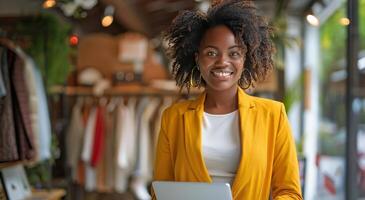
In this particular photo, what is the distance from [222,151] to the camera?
56.5 inches

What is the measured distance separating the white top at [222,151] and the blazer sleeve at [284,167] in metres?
0.13

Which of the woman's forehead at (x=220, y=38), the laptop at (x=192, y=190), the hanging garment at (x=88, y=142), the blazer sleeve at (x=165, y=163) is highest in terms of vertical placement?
the woman's forehead at (x=220, y=38)

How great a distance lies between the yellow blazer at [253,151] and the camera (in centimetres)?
140

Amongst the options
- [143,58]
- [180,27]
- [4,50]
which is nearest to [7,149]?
[4,50]

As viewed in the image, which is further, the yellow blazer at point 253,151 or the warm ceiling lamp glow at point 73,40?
the warm ceiling lamp glow at point 73,40

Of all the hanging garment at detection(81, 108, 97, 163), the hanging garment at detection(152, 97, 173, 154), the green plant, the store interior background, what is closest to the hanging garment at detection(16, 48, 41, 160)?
the store interior background

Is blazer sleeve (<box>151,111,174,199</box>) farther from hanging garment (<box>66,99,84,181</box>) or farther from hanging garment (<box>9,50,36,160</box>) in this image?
hanging garment (<box>66,99,84,181</box>)

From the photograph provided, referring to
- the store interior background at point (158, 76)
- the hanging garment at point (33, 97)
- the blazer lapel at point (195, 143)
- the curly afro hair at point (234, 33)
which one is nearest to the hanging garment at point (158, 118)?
the store interior background at point (158, 76)

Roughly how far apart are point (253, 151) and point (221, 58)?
0.31 metres

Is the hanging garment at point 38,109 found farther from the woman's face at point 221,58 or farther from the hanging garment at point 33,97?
the woman's face at point 221,58

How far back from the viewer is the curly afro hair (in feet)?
4.82

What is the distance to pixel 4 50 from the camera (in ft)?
9.55

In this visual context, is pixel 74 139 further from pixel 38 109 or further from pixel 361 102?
pixel 361 102

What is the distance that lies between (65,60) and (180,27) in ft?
9.23
